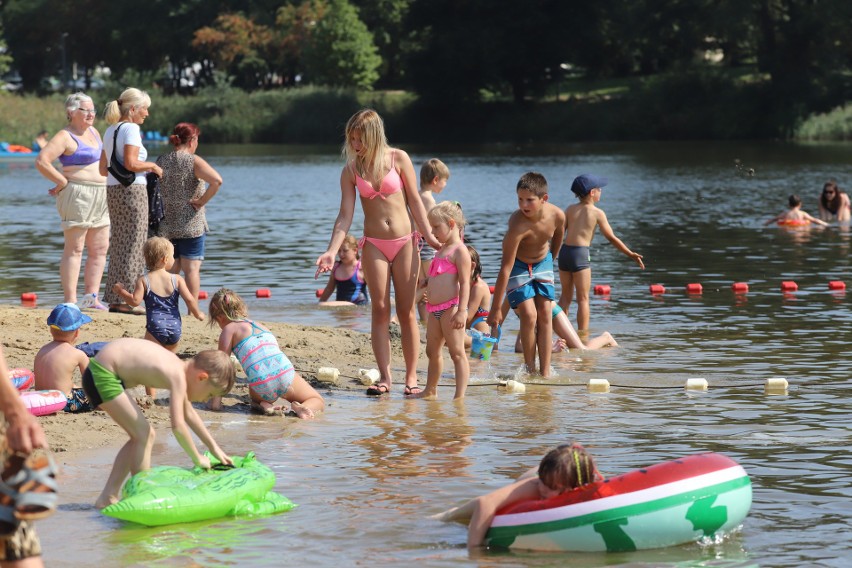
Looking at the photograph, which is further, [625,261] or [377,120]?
[625,261]

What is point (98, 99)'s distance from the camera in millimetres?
80062

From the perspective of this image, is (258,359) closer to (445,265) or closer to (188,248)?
(445,265)

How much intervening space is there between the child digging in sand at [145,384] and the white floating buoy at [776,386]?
4.65 meters

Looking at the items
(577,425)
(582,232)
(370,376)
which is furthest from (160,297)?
(582,232)

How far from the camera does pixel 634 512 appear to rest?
650 centimetres

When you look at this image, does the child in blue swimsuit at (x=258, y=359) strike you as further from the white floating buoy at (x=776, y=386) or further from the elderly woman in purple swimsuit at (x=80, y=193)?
the white floating buoy at (x=776, y=386)

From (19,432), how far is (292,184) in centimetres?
3484

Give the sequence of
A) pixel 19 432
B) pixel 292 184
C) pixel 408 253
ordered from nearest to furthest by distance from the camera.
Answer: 1. pixel 19 432
2. pixel 408 253
3. pixel 292 184

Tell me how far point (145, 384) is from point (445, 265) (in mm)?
3326

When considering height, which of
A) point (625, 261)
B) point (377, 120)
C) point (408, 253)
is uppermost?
point (377, 120)

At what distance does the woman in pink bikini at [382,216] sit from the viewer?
9828 mm

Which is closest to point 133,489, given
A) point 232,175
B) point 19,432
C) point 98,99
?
point 19,432

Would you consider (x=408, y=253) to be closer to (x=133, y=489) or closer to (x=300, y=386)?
(x=300, y=386)

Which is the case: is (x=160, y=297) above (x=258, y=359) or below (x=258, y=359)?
above
